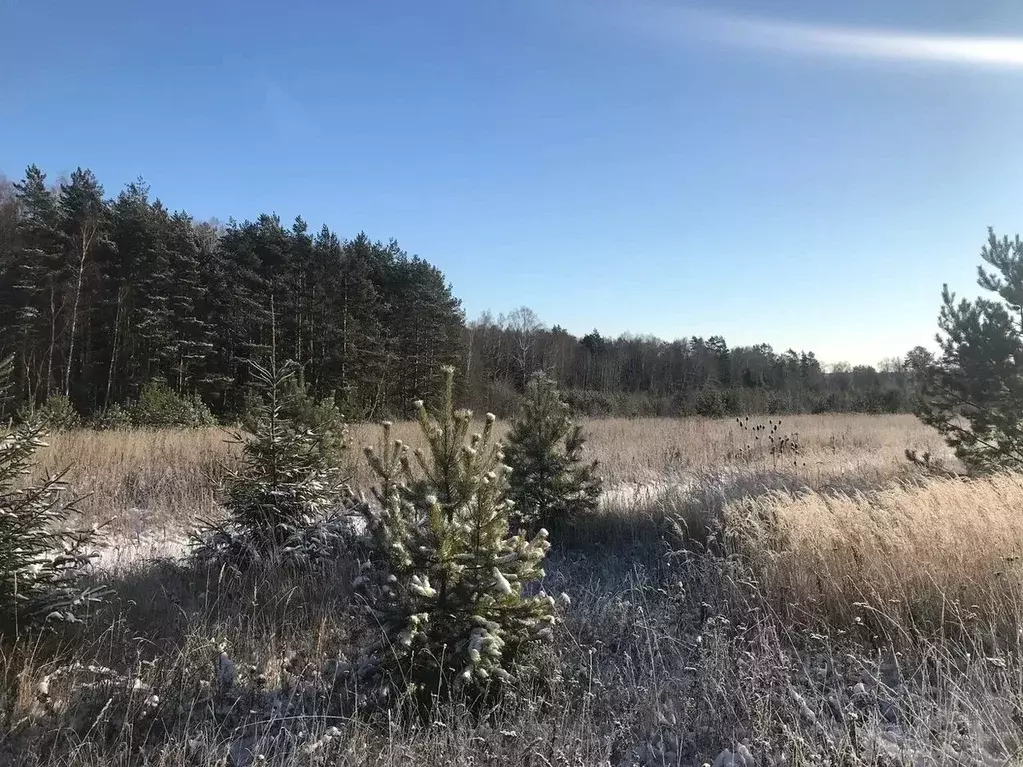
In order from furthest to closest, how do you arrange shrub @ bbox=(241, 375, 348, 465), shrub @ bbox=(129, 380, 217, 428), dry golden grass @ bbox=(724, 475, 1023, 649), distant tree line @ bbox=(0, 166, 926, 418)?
distant tree line @ bbox=(0, 166, 926, 418)
shrub @ bbox=(129, 380, 217, 428)
shrub @ bbox=(241, 375, 348, 465)
dry golden grass @ bbox=(724, 475, 1023, 649)

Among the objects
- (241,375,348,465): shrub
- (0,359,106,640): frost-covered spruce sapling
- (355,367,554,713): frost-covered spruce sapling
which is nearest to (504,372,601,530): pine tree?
(241,375,348,465): shrub

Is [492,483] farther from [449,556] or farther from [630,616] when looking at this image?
[630,616]

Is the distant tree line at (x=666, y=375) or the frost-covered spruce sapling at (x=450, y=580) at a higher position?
the distant tree line at (x=666, y=375)

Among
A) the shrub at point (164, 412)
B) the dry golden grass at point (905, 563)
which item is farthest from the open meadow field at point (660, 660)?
the shrub at point (164, 412)

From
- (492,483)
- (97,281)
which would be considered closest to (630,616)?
(492,483)

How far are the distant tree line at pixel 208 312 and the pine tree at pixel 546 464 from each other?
9.52 metres

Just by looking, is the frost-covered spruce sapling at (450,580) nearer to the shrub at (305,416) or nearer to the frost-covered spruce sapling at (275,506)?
the frost-covered spruce sapling at (275,506)

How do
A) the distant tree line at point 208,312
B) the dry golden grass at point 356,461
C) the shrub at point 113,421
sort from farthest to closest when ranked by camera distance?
the distant tree line at point 208,312, the shrub at point 113,421, the dry golden grass at point 356,461

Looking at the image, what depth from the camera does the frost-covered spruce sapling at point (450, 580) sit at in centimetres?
301

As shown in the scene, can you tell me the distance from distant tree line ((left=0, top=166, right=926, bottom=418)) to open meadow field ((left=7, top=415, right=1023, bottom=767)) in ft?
38.9

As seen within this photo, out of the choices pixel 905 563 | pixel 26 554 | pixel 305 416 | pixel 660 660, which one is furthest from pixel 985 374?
pixel 26 554

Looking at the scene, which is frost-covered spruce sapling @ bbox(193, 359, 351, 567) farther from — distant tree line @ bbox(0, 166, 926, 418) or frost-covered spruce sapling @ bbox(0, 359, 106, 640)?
distant tree line @ bbox(0, 166, 926, 418)

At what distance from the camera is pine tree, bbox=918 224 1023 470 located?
23.9 ft

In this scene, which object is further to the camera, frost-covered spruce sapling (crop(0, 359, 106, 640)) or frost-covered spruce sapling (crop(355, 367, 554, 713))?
frost-covered spruce sapling (crop(0, 359, 106, 640))
